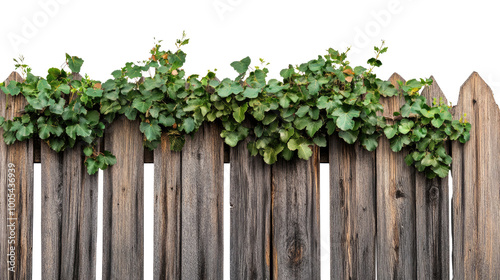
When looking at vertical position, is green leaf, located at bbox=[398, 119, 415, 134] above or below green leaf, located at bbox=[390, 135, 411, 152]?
above

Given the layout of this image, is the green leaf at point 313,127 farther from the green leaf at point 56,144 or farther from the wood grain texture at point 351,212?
the green leaf at point 56,144

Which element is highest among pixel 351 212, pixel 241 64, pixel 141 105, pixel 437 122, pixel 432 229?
pixel 241 64

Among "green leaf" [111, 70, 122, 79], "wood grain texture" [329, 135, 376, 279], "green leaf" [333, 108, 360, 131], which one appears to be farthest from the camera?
"wood grain texture" [329, 135, 376, 279]

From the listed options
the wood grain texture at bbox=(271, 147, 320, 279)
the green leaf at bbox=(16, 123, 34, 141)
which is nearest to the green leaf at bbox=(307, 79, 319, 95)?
the wood grain texture at bbox=(271, 147, 320, 279)

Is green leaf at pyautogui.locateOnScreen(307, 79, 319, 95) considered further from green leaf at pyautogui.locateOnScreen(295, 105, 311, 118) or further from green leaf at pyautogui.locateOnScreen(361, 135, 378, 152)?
green leaf at pyautogui.locateOnScreen(361, 135, 378, 152)

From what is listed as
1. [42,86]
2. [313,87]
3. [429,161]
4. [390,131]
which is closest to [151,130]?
[42,86]

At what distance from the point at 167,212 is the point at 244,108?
0.83 m

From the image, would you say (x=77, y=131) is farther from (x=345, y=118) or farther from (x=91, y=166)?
(x=345, y=118)

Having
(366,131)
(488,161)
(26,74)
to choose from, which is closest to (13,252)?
(26,74)

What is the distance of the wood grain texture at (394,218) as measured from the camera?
107 inches

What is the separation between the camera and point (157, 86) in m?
2.54

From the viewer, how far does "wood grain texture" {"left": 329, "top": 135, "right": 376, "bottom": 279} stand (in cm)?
269

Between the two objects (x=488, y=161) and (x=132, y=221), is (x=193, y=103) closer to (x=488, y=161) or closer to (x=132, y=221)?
(x=132, y=221)

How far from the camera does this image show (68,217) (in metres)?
2.70
